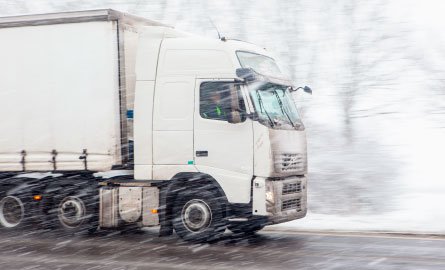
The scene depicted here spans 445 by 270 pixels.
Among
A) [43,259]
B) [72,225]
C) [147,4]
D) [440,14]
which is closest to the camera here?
[43,259]

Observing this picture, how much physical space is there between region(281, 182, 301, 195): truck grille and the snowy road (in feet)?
2.55

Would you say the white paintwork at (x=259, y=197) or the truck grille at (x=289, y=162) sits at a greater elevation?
the truck grille at (x=289, y=162)

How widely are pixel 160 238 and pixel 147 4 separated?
1712cm

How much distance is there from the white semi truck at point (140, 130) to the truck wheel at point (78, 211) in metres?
0.02

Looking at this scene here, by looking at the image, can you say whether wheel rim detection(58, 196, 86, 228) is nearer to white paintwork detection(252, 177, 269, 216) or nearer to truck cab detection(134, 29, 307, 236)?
truck cab detection(134, 29, 307, 236)

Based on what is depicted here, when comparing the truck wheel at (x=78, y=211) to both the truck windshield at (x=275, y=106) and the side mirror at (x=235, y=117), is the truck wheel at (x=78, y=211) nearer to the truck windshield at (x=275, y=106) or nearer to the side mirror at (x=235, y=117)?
the side mirror at (x=235, y=117)

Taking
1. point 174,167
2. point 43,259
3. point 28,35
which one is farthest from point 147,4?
point 43,259

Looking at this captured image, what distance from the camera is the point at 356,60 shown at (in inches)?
1005

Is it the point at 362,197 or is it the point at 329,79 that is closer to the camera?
the point at 362,197

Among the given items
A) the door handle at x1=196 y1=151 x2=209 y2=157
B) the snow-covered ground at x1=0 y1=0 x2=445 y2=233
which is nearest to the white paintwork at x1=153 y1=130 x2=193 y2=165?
the door handle at x1=196 y1=151 x2=209 y2=157

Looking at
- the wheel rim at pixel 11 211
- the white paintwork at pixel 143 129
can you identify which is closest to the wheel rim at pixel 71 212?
the wheel rim at pixel 11 211

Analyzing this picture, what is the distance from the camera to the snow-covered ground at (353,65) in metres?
25.3

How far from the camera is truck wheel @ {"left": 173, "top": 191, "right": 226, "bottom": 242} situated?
11.2 metres

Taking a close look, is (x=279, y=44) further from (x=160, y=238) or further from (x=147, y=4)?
(x=160, y=238)
